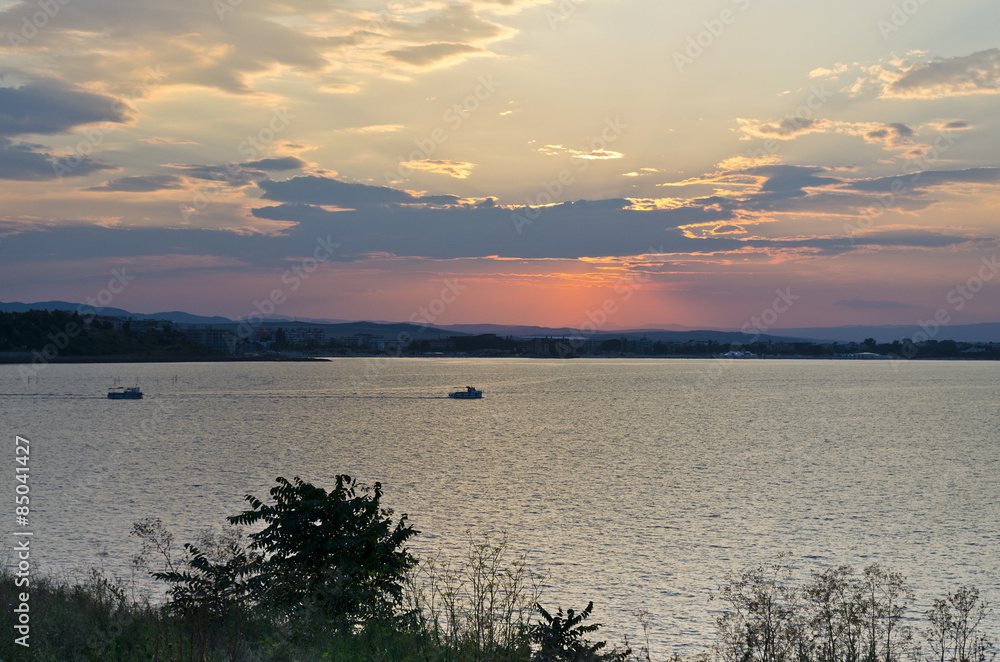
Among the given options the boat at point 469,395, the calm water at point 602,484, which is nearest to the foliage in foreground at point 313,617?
the calm water at point 602,484

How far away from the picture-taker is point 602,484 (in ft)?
156

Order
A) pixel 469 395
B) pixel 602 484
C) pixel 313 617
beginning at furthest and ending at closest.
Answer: pixel 469 395, pixel 602 484, pixel 313 617

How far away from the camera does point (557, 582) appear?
2514cm

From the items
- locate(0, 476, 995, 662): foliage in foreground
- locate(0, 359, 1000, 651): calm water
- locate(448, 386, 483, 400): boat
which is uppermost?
locate(0, 476, 995, 662): foliage in foreground

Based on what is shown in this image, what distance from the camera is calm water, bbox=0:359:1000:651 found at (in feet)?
91.8

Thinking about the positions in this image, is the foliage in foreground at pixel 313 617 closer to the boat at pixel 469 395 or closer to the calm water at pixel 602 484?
the calm water at pixel 602 484

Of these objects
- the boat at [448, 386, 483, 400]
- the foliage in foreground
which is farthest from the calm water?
the boat at [448, 386, 483, 400]

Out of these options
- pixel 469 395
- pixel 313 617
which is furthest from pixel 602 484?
pixel 469 395

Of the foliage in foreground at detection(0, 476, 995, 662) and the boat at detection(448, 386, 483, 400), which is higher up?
the foliage in foreground at detection(0, 476, 995, 662)

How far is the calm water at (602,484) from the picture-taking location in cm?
2797

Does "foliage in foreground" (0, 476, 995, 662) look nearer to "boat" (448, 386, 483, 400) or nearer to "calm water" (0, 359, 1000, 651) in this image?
"calm water" (0, 359, 1000, 651)

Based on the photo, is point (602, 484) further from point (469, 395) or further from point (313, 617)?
point (469, 395)

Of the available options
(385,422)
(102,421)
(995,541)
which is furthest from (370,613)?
(102,421)

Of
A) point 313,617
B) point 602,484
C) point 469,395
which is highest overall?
point 313,617
